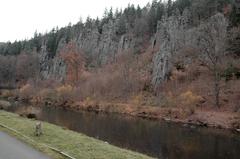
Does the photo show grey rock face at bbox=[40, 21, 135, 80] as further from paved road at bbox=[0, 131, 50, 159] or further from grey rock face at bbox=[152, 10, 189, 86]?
paved road at bbox=[0, 131, 50, 159]

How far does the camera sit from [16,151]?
1533 cm

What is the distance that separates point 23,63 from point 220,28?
10791cm

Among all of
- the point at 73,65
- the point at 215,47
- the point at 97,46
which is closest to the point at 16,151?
the point at 215,47

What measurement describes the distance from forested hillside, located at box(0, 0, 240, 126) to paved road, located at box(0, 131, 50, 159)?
39.3m

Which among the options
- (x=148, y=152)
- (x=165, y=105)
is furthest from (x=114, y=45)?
(x=148, y=152)

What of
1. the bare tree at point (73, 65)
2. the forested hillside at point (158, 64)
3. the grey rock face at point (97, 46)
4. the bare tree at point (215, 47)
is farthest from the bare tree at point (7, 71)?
the bare tree at point (215, 47)

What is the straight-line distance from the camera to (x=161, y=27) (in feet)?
358

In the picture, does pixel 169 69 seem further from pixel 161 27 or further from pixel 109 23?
pixel 109 23

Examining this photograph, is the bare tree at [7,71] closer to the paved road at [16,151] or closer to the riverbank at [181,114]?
the riverbank at [181,114]

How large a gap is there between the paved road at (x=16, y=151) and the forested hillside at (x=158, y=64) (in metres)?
39.3

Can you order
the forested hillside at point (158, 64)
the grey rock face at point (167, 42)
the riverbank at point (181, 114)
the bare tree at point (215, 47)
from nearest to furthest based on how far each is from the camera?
the riverbank at point (181, 114) < the bare tree at point (215, 47) < the forested hillside at point (158, 64) < the grey rock face at point (167, 42)

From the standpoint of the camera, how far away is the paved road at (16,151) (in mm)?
14274

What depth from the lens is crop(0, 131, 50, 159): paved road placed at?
14.3 m

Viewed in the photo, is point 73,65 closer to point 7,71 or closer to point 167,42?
point 167,42
